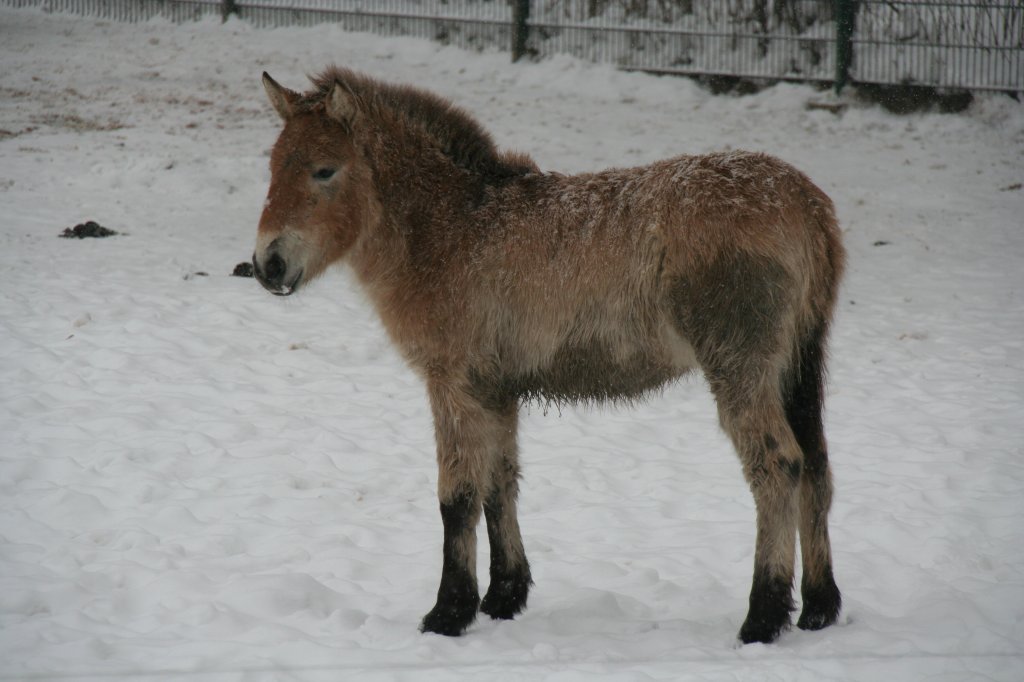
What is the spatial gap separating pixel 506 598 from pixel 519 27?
12.1m

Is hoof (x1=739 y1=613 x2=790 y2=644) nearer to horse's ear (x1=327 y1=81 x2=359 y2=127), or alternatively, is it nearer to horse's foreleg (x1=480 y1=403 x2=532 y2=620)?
horse's foreleg (x1=480 y1=403 x2=532 y2=620)

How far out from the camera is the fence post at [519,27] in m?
14.7

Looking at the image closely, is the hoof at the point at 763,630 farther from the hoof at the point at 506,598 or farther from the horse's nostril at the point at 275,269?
the horse's nostril at the point at 275,269

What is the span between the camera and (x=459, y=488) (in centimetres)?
408

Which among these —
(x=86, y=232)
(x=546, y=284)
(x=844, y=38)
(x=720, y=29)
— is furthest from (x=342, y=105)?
(x=720, y=29)

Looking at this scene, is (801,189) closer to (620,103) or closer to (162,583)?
(162,583)

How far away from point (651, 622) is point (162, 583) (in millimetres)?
2140

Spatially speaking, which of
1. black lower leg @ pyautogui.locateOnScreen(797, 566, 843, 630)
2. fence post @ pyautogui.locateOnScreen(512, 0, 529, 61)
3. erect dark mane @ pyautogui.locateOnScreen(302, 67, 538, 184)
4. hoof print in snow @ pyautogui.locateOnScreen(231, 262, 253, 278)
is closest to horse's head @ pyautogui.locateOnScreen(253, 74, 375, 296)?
erect dark mane @ pyautogui.locateOnScreen(302, 67, 538, 184)

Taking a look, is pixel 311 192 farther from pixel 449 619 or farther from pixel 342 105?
pixel 449 619

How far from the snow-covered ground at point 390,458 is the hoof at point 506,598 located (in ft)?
0.25

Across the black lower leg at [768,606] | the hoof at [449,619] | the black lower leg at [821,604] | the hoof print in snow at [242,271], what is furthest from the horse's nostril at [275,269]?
the hoof print in snow at [242,271]

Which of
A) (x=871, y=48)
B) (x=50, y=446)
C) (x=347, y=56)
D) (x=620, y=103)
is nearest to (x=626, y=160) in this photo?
(x=620, y=103)

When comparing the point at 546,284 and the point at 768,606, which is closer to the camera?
the point at 768,606

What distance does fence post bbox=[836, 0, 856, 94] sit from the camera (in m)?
13.3
